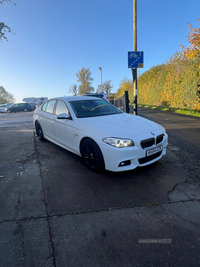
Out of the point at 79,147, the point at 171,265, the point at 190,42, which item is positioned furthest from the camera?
the point at 190,42

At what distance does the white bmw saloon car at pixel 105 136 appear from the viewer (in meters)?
3.05

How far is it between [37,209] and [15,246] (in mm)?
604

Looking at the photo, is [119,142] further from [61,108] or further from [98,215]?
[61,108]

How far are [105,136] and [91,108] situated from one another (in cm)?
152

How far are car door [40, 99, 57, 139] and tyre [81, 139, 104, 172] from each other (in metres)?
1.63

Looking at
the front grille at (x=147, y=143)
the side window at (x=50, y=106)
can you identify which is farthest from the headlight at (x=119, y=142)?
the side window at (x=50, y=106)

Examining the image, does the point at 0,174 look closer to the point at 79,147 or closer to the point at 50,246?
the point at 79,147

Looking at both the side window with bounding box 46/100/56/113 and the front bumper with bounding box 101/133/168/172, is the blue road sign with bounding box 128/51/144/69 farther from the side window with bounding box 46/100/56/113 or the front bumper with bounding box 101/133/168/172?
the front bumper with bounding box 101/133/168/172

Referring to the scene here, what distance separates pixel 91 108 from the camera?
4434mm

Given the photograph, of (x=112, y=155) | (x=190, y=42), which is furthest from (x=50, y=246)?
(x=190, y=42)

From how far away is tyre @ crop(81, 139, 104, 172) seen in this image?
10.6 feet

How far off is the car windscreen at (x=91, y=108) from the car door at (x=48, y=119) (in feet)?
2.75

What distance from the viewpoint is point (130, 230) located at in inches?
80.5

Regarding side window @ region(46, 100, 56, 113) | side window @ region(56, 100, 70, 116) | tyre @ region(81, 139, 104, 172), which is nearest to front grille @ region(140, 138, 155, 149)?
tyre @ region(81, 139, 104, 172)
